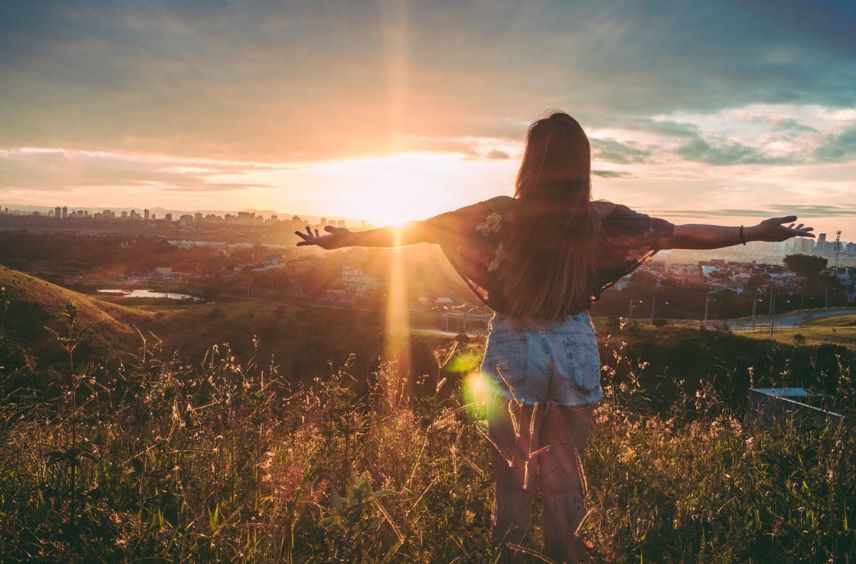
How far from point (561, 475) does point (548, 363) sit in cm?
45

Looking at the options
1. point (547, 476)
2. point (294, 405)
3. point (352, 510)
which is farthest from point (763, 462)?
point (294, 405)

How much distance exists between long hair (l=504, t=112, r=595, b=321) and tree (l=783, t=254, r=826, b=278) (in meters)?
125

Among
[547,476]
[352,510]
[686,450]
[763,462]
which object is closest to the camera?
A: [352,510]

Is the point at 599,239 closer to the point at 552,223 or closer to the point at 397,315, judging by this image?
the point at 552,223

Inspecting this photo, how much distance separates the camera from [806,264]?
109m

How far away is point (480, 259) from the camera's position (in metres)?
2.79

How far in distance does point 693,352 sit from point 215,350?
41.1m

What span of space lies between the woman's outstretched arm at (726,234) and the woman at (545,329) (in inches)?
6.0

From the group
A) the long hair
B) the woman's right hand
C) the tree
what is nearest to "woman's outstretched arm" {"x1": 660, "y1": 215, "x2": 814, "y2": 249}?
the long hair

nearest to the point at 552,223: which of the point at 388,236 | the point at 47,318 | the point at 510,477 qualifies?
the point at 388,236

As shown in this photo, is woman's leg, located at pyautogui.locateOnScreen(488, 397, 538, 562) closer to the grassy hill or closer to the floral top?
the floral top

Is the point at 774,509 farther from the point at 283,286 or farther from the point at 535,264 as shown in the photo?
the point at 283,286

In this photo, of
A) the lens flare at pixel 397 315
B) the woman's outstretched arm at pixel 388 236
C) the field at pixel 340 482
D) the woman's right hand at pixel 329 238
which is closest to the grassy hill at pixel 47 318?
the lens flare at pixel 397 315

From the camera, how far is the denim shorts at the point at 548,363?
2.36 meters
